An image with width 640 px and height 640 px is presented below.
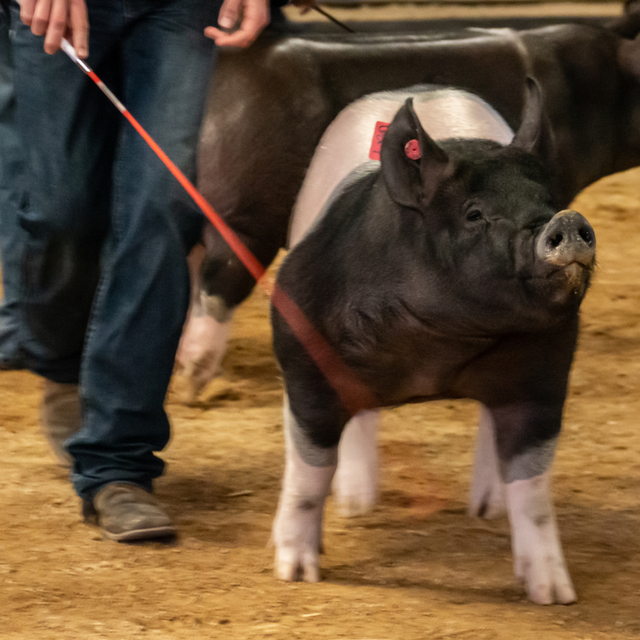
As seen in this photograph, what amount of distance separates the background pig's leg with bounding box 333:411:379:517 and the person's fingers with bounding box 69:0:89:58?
3.67 ft

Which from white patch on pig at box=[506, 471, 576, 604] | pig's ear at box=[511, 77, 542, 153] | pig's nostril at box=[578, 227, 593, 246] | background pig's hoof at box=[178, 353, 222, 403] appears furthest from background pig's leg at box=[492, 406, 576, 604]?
background pig's hoof at box=[178, 353, 222, 403]

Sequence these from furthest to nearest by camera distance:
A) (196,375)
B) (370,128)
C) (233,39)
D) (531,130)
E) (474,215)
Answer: (196,375) < (370,128) < (233,39) < (531,130) < (474,215)

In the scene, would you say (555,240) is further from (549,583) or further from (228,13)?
(228,13)

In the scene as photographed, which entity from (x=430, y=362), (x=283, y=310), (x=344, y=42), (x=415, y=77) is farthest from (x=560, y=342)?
(x=344, y=42)

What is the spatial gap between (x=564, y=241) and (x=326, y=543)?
105cm

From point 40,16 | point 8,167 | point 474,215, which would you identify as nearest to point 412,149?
point 474,215

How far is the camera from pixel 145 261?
2658 millimetres

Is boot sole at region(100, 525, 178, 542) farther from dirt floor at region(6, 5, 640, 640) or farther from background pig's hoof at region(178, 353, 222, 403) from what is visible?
background pig's hoof at region(178, 353, 222, 403)

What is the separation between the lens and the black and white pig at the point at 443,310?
2.14 metres

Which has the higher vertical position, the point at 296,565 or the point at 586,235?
Answer: the point at 586,235

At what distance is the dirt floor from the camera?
87.0 inches

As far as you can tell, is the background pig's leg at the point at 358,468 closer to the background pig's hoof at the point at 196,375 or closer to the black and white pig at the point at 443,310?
the black and white pig at the point at 443,310

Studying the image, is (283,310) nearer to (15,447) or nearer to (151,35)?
(151,35)

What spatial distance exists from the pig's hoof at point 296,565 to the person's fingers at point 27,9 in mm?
1280
